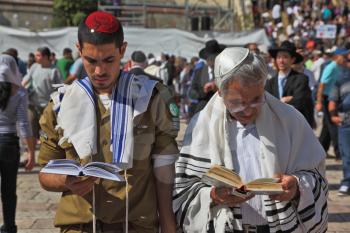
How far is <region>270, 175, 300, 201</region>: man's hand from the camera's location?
288cm

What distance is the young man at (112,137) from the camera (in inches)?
119

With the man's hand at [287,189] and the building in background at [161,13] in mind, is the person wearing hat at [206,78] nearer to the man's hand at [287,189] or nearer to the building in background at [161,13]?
the man's hand at [287,189]

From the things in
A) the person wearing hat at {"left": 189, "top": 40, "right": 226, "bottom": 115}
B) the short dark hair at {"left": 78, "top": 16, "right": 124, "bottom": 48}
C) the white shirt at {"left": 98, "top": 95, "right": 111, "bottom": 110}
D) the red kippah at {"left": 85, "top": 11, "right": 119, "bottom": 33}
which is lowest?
the person wearing hat at {"left": 189, "top": 40, "right": 226, "bottom": 115}

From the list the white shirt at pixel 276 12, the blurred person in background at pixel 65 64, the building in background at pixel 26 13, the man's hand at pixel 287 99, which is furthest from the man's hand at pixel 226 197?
the building in background at pixel 26 13

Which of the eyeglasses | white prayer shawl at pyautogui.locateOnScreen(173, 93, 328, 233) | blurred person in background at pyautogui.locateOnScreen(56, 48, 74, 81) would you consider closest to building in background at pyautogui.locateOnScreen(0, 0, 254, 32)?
blurred person in background at pyautogui.locateOnScreen(56, 48, 74, 81)

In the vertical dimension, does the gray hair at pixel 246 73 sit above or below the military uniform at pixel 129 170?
above

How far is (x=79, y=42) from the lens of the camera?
3.08m

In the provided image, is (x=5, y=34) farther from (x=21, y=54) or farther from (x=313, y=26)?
(x=313, y=26)

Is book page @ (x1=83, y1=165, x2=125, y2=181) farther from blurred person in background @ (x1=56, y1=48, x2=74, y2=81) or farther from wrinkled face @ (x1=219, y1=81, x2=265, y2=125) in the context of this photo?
blurred person in background @ (x1=56, y1=48, x2=74, y2=81)

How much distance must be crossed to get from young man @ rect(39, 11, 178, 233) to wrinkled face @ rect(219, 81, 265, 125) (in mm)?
338

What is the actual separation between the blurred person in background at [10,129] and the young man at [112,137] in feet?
8.87

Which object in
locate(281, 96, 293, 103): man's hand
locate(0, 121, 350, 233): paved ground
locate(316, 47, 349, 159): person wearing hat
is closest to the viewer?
locate(0, 121, 350, 233): paved ground

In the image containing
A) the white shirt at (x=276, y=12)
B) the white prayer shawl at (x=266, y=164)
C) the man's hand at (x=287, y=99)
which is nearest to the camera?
the white prayer shawl at (x=266, y=164)

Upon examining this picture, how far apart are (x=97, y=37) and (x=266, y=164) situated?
957mm
